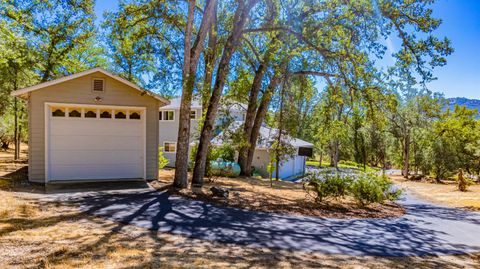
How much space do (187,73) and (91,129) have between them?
160 inches

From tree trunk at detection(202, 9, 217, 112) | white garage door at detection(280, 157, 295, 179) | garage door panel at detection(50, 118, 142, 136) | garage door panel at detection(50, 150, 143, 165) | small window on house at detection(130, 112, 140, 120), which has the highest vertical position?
tree trunk at detection(202, 9, 217, 112)

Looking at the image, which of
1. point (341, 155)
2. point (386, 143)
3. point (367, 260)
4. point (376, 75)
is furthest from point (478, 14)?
point (341, 155)

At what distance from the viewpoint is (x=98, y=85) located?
11.1m

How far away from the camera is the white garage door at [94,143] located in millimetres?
10797

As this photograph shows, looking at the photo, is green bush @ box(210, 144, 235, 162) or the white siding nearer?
the white siding

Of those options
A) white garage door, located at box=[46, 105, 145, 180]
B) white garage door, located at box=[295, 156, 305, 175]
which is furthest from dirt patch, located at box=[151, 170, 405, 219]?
white garage door, located at box=[295, 156, 305, 175]

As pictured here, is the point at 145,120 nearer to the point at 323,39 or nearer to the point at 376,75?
the point at 323,39

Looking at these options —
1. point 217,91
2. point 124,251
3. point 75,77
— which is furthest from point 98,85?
point 124,251

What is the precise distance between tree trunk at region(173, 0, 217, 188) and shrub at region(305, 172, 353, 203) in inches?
168

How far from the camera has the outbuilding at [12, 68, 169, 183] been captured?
412 inches

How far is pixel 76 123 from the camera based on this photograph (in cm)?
1105

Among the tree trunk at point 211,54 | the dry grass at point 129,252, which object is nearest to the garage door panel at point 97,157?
the tree trunk at point 211,54

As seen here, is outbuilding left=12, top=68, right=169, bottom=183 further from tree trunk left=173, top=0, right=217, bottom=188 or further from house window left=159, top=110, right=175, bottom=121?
house window left=159, top=110, right=175, bottom=121

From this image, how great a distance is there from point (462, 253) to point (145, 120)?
396 inches
